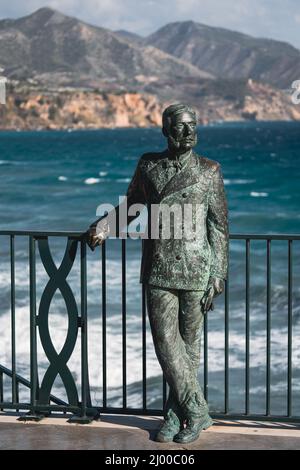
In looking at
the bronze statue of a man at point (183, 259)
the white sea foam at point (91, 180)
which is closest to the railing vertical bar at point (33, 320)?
the bronze statue of a man at point (183, 259)

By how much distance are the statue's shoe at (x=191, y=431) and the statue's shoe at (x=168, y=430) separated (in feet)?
0.11

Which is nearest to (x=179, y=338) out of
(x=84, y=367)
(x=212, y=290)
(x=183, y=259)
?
(x=212, y=290)

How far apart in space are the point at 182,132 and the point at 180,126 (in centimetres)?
4

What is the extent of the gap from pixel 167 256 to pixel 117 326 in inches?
494

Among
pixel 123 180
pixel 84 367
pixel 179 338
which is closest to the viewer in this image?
pixel 179 338

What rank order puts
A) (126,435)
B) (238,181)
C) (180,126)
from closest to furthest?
(180,126)
(126,435)
(238,181)

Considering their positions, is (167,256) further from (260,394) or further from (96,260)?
(96,260)

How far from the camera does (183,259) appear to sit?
200 inches

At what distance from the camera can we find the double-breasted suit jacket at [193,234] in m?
5.09

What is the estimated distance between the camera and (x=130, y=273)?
78.5 ft

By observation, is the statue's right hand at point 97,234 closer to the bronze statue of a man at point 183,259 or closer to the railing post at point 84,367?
the railing post at point 84,367

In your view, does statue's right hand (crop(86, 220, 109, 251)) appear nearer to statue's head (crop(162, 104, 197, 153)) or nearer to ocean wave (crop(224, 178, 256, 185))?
statue's head (crop(162, 104, 197, 153))

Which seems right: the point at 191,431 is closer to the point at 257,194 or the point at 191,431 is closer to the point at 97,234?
the point at 97,234
